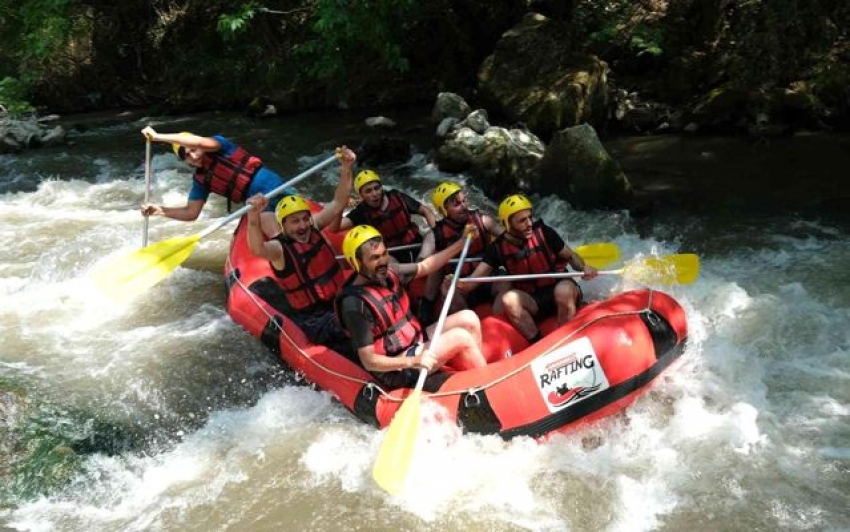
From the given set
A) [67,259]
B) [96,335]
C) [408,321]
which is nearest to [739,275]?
[408,321]

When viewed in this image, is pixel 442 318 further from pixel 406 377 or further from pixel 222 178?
pixel 222 178

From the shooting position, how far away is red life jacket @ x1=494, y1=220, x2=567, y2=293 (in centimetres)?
434

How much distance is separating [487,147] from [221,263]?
3.23m

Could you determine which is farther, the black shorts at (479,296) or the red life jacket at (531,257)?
the black shorts at (479,296)

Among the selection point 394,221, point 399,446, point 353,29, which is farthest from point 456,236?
point 353,29

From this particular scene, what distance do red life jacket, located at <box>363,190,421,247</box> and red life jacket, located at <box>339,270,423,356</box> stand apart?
53.9 inches

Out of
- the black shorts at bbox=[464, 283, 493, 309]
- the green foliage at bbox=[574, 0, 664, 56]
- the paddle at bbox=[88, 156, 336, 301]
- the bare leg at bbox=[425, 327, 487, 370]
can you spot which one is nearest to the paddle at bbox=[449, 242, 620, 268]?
the black shorts at bbox=[464, 283, 493, 309]

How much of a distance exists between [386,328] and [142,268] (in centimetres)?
200

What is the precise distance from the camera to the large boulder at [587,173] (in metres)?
6.91

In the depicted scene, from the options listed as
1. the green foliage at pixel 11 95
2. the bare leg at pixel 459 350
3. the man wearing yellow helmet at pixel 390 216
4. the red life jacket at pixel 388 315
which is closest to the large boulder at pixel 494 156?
the man wearing yellow helmet at pixel 390 216

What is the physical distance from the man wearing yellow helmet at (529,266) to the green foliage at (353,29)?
5691 mm

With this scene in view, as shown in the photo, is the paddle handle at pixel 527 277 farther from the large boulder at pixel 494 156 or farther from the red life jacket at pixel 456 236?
the large boulder at pixel 494 156

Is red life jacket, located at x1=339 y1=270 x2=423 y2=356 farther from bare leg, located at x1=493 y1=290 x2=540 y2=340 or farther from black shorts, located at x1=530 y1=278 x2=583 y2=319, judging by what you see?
black shorts, located at x1=530 y1=278 x2=583 y2=319

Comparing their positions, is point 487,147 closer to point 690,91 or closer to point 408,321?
point 690,91
